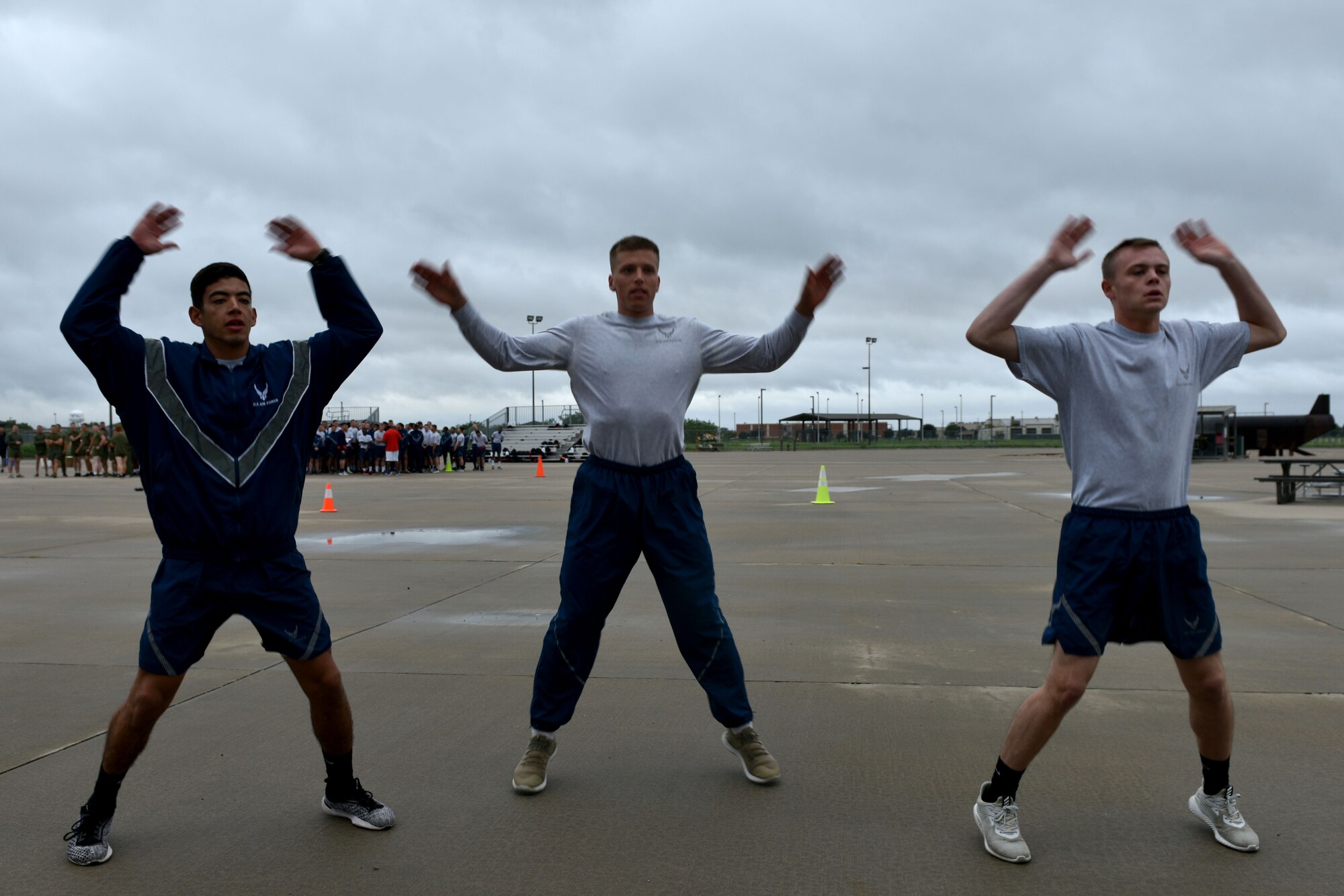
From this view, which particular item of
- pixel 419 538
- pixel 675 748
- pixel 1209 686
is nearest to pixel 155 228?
pixel 675 748

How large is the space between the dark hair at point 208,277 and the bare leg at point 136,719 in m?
1.17

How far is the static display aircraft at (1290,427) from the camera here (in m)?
→ 33.6

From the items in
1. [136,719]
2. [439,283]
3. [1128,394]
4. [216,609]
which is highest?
[439,283]

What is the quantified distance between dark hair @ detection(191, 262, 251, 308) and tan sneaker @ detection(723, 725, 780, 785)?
230cm

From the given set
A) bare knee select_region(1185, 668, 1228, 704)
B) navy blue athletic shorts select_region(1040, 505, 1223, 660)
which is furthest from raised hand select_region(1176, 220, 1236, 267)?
bare knee select_region(1185, 668, 1228, 704)

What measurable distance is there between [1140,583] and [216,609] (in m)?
2.80

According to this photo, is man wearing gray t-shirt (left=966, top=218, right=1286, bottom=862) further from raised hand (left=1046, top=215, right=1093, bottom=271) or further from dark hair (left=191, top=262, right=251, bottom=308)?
dark hair (left=191, top=262, right=251, bottom=308)

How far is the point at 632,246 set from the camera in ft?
12.0

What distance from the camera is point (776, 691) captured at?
4812mm

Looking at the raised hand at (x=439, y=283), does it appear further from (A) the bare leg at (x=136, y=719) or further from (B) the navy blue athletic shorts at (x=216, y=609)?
(A) the bare leg at (x=136, y=719)

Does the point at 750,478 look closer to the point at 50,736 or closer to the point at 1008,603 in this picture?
the point at 1008,603

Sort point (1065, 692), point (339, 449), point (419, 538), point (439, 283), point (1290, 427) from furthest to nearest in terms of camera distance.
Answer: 1. point (1290, 427)
2. point (339, 449)
3. point (419, 538)
4. point (439, 283)
5. point (1065, 692)

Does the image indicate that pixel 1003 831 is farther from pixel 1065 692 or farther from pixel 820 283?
pixel 820 283

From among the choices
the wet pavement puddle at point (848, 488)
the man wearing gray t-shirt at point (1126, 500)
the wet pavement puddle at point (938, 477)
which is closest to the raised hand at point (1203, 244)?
the man wearing gray t-shirt at point (1126, 500)
